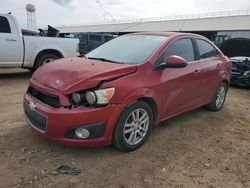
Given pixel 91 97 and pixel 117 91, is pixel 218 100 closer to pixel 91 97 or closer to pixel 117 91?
pixel 117 91

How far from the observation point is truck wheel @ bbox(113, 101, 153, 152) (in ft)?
12.0

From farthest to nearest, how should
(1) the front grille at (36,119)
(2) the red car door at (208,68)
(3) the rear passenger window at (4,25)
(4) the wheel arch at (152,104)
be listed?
(3) the rear passenger window at (4,25) → (2) the red car door at (208,68) → (4) the wheel arch at (152,104) → (1) the front grille at (36,119)

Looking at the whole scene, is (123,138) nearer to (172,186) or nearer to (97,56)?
(172,186)

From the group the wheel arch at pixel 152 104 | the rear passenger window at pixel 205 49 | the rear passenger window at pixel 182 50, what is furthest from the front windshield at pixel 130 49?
the rear passenger window at pixel 205 49

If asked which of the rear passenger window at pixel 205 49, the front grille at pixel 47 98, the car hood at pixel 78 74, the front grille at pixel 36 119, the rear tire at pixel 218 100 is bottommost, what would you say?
the rear tire at pixel 218 100

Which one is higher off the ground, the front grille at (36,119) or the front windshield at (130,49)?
the front windshield at (130,49)

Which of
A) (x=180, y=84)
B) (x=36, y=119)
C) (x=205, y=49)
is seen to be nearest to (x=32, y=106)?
(x=36, y=119)

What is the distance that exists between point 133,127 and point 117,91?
2.05ft

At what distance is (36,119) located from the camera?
3664 millimetres

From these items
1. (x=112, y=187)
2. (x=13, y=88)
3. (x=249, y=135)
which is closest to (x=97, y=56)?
(x=112, y=187)

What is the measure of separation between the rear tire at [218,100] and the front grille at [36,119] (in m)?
3.58

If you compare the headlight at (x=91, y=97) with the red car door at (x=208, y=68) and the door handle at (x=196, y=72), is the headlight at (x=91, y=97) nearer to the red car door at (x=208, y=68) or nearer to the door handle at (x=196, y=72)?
the door handle at (x=196, y=72)

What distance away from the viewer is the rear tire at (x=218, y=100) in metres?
5.89

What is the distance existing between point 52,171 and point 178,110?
228 cm
